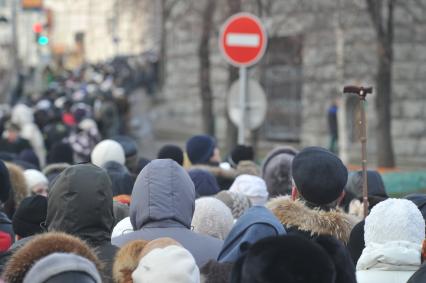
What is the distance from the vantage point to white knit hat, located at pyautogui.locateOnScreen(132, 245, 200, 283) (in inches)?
179

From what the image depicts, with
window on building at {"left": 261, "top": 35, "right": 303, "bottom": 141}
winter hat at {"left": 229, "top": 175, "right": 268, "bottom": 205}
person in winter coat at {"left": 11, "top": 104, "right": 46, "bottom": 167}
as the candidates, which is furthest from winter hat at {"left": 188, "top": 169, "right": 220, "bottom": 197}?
window on building at {"left": 261, "top": 35, "right": 303, "bottom": 141}

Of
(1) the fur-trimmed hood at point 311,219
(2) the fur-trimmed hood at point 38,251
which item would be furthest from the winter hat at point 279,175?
(2) the fur-trimmed hood at point 38,251

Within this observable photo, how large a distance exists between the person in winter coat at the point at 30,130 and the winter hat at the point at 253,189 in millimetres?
9505

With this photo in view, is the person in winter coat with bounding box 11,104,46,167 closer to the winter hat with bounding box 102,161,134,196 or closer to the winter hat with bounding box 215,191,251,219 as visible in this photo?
the winter hat with bounding box 102,161,134,196

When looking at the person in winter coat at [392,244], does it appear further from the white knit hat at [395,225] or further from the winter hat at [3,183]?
the winter hat at [3,183]

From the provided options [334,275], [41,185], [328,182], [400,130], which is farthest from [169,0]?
[334,275]

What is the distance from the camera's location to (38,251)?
14.6 ft

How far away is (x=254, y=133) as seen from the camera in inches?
808

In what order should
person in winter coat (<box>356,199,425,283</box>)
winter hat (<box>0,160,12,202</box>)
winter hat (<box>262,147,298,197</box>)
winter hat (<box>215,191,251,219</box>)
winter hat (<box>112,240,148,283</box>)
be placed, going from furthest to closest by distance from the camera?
winter hat (<box>262,147,298,197</box>) < winter hat (<box>215,191,251,219</box>) < winter hat (<box>0,160,12,202</box>) < person in winter coat (<box>356,199,425,283</box>) < winter hat (<box>112,240,148,283</box>)

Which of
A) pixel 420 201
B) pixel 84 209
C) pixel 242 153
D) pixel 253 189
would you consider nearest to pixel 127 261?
pixel 84 209

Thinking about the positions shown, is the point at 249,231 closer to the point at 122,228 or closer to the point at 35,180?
the point at 122,228

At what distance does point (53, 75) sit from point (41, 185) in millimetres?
40532

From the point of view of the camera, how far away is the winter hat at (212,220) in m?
6.32

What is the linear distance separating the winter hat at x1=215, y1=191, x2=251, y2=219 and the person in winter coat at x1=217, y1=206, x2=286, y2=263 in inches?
102
